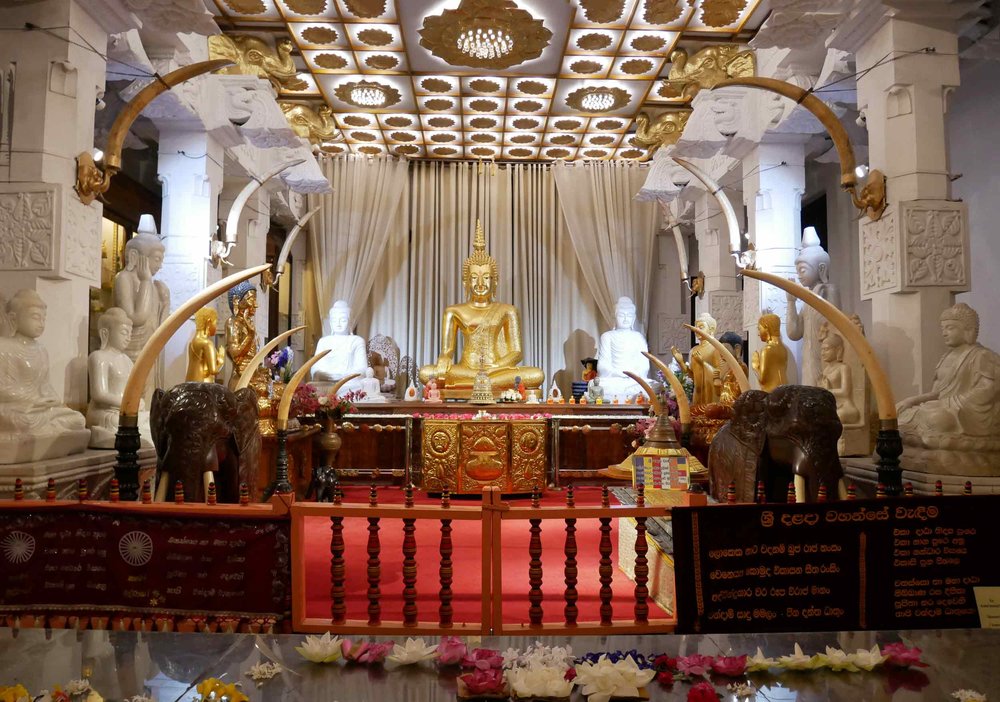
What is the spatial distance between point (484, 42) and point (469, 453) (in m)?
3.74

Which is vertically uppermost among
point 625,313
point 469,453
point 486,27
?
point 486,27

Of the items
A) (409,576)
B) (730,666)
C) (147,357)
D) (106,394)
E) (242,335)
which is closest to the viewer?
(730,666)

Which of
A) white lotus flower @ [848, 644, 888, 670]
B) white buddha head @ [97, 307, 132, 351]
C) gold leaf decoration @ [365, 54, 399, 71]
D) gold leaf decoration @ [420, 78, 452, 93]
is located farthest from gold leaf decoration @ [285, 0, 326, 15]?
white lotus flower @ [848, 644, 888, 670]

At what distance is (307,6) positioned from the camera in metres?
6.33

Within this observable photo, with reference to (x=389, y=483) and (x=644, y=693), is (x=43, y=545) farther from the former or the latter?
(x=389, y=483)

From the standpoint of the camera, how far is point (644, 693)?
1.64m

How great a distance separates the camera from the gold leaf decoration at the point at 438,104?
334 inches

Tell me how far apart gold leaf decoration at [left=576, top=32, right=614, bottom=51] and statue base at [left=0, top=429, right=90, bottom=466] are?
213 inches

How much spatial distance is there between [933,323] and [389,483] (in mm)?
4443

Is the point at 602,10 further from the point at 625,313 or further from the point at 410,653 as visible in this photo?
the point at 410,653

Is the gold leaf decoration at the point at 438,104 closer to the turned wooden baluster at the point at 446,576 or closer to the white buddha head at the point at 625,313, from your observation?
the white buddha head at the point at 625,313

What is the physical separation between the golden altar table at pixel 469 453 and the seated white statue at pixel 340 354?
278 cm

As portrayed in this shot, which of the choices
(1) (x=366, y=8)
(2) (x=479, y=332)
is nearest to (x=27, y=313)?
(1) (x=366, y=8)

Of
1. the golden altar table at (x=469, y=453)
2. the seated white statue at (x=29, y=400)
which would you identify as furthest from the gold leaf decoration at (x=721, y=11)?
the seated white statue at (x=29, y=400)
